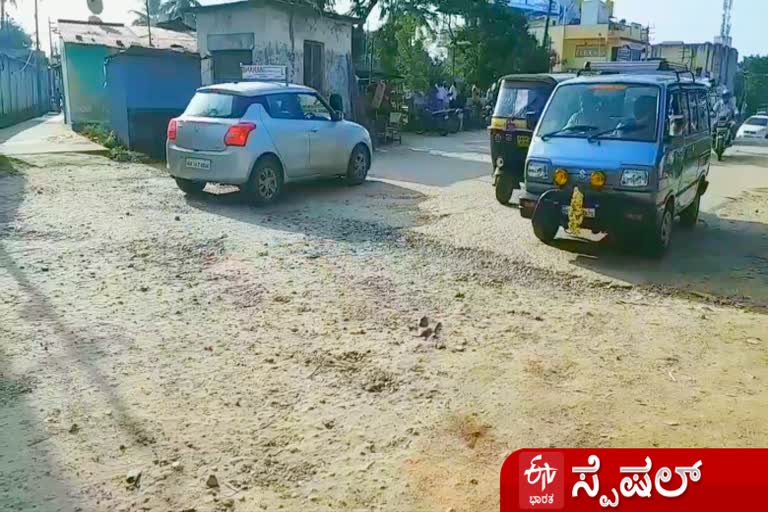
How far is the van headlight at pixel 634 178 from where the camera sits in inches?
277

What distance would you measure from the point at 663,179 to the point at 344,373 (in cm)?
447

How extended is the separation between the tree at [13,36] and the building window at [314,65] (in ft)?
125

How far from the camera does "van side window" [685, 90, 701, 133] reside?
846cm

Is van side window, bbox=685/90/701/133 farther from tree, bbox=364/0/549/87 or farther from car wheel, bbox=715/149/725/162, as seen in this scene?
tree, bbox=364/0/549/87

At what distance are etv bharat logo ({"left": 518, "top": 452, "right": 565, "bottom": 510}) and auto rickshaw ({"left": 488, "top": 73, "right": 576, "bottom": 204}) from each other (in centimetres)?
767

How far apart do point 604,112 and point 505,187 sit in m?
3.04

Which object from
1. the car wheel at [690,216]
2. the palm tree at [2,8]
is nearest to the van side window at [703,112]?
the car wheel at [690,216]

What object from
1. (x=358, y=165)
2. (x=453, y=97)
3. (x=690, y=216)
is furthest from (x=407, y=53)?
(x=690, y=216)

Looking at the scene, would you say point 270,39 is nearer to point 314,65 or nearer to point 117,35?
point 314,65

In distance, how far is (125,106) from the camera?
1505cm

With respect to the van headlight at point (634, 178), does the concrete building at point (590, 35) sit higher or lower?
higher

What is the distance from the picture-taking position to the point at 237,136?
9.61 metres

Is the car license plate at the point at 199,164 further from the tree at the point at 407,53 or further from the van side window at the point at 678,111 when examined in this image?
the tree at the point at 407,53

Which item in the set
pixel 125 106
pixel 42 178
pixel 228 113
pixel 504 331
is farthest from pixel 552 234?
pixel 125 106
